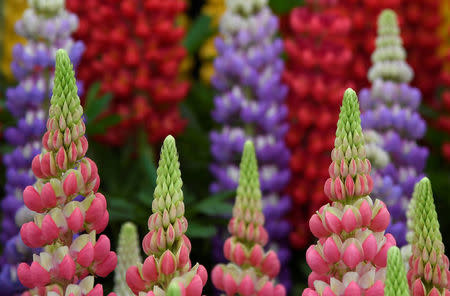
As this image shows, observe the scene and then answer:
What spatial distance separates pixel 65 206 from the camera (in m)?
0.86

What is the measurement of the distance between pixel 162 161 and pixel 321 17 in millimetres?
1219

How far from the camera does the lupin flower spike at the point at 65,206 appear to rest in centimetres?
84

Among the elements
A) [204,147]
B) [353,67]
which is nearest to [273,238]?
[204,147]

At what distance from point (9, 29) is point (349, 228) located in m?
1.83

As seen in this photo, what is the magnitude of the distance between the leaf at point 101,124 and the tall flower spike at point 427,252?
1.01 m

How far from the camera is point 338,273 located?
0.86m

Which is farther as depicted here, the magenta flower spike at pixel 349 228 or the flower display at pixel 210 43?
the flower display at pixel 210 43

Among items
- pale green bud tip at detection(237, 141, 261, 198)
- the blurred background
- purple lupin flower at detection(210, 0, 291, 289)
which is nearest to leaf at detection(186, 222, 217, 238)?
the blurred background

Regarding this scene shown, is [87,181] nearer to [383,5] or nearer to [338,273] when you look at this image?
[338,273]

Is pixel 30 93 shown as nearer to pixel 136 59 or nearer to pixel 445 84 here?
pixel 136 59

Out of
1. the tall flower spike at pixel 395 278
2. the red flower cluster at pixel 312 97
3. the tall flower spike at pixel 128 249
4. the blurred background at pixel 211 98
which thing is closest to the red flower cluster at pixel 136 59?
the blurred background at pixel 211 98

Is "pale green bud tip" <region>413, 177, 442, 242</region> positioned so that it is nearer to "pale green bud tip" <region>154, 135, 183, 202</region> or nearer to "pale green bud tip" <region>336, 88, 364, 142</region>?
"pale green bud tip" <region>336, 88, 364, 142</region>

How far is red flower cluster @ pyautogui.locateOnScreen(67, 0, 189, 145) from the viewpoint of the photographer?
195cm

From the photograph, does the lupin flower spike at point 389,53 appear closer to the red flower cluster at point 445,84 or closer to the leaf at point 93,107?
the red flower cluster at point 445,84
